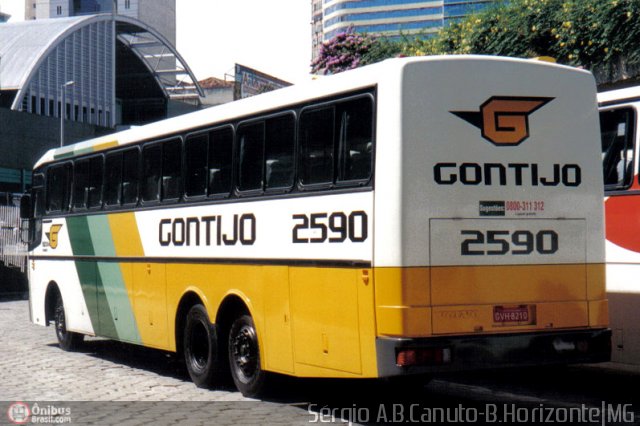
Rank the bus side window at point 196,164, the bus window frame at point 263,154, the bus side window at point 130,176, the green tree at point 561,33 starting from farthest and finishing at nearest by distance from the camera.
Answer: the green tree at point 561,33 → the bus side window at point 130,176 → the bus side window at point 196,164 → the bus window frame at point 263,154

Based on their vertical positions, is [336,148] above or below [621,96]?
below

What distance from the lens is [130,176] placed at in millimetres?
14258

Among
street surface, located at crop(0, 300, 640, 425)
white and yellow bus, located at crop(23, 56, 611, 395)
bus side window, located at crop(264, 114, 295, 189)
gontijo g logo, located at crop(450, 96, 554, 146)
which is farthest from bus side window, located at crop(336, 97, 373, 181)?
street surface, located at crop(0, 300, 640, 425)

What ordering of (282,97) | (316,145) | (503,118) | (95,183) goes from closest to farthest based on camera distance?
(503,118)
(316,145)
(282,97)
(95,183)

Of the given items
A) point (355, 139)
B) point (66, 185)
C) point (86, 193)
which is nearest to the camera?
point (355, 139)

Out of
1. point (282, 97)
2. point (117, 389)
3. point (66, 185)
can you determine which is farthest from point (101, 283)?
point (282, 97)

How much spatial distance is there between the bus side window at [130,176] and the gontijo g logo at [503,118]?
6067 millimetres

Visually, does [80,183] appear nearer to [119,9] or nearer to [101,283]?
[101,283]

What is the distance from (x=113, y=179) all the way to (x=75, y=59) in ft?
238

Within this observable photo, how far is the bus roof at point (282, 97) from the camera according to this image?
9.12 meters

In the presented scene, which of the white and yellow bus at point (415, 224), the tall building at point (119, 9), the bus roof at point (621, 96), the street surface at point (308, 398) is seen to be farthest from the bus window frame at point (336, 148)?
the tall building at point (119, 9)

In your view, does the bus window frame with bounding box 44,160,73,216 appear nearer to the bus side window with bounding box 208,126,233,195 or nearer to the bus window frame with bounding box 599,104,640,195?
the bus side window with bounding box 208,126,233,195

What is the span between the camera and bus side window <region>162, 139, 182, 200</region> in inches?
508

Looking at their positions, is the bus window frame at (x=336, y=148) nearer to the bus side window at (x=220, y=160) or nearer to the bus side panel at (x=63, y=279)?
the bus side window at (x=220, y=160)
